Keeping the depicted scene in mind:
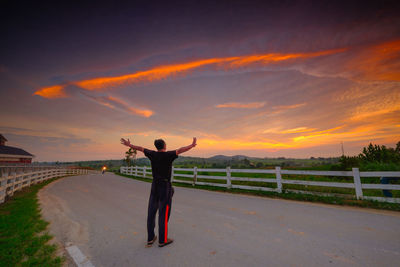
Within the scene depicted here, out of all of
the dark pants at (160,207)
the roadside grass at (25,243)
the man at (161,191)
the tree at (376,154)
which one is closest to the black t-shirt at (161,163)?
the man at (161,191)

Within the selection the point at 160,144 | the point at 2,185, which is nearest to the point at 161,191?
the point at 160,144

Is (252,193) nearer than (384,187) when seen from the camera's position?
No

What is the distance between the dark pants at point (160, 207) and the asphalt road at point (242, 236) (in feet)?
0.87

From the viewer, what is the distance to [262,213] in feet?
16.9

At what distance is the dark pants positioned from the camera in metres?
3.18

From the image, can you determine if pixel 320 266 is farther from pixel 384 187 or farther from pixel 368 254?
pixel 384 187

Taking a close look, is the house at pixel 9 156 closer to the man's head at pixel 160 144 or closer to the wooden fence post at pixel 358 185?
the man's head at pixel 160 144

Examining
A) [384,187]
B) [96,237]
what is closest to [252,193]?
[384,187]

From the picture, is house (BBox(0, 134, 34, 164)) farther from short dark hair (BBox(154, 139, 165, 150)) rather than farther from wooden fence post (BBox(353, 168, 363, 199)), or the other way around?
wooden fence post (BBox(353, 168, 363, 199))

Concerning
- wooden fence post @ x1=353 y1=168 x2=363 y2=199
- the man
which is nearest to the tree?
wooden fence post @ x1=353 y1=168 x2=363 y2=199

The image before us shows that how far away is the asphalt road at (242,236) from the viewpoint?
8.77 ft

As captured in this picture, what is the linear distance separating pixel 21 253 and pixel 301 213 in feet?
21.2

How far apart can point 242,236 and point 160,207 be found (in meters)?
1.79

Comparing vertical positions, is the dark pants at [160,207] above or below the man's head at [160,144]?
below
